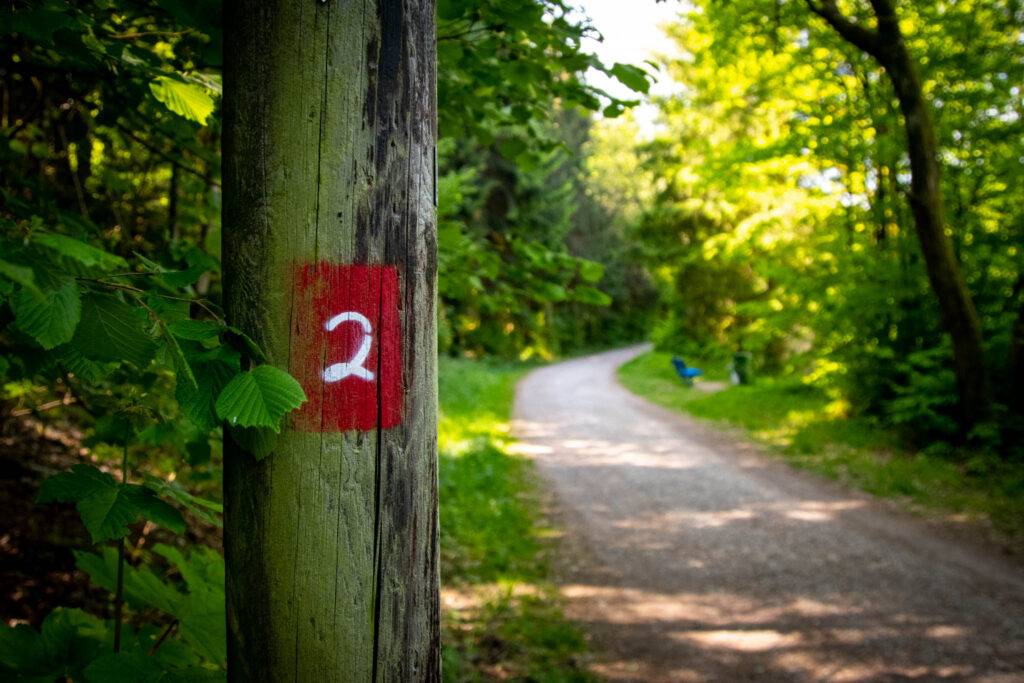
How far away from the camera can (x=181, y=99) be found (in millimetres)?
1662

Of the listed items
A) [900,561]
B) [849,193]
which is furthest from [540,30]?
[849,193]

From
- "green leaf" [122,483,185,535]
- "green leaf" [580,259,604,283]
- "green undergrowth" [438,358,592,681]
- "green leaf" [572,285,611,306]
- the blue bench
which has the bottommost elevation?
"green undergrowth" [438,358,592,681]

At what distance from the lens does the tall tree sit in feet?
24.8

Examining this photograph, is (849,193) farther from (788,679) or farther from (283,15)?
(283,15)

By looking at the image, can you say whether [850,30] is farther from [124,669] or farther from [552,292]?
[124,669]

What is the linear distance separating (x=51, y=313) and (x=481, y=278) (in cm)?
291

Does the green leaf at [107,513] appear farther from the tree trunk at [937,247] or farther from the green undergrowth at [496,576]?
the tree trunk at [937,247]

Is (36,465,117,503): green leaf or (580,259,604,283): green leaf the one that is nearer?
(36,465,117,503): green leaf

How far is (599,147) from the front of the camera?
3578 centimetres

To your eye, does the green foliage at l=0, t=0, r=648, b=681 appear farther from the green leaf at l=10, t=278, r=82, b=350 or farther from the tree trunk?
the tree trunk

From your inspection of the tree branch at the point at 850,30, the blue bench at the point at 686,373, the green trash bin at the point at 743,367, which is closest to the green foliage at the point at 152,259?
the tree branch at the point at 850,30

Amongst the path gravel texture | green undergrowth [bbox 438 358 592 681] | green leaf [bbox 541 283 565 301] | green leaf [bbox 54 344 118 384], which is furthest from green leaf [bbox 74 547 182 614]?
the path gravel texture

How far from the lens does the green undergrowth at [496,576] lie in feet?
11.7

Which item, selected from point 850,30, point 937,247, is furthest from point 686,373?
point 850,30
